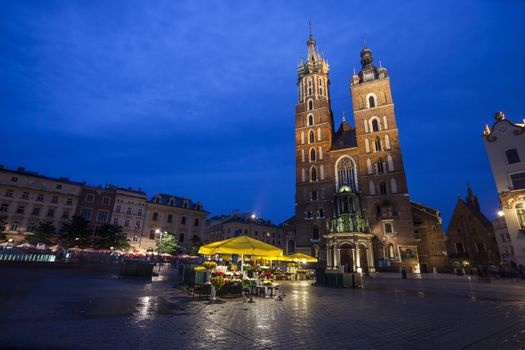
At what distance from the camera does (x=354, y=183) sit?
45094 mm

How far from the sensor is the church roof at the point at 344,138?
161 feet

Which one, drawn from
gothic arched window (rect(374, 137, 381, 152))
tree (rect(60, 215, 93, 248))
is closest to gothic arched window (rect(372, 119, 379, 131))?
gothic arched window (rect(374, 137, 381, 152))

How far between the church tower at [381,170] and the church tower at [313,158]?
5.88 m

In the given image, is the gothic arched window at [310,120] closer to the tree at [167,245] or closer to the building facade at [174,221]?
the building facade at [174,221]

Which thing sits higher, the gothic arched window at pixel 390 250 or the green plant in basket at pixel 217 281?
the gothic arched window at pixel 390 250

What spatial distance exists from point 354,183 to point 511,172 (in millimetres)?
19629

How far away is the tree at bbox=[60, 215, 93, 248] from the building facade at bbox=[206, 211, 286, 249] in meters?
35.8

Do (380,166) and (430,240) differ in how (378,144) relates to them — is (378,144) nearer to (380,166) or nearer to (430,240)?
(380,166)

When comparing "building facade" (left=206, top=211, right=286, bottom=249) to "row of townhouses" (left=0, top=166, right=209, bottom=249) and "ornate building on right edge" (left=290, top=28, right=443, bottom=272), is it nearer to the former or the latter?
"row of townhouses" (left=0, top=166, right=209, bottom=249)

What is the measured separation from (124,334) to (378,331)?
18.5 feet

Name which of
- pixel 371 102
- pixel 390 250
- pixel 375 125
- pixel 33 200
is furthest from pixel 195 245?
pixel 371 102

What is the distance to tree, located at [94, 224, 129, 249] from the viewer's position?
41.4 m

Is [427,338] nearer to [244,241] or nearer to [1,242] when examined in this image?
[244,241]

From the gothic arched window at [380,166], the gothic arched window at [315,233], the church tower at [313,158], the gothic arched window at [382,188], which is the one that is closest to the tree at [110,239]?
the church tower at [313,158]
